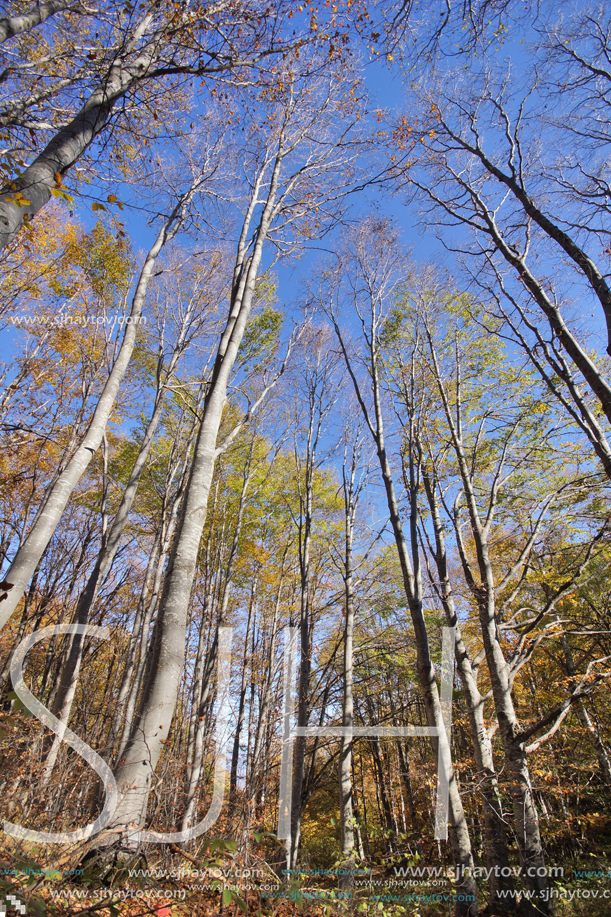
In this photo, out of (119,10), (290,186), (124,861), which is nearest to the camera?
(124,861)

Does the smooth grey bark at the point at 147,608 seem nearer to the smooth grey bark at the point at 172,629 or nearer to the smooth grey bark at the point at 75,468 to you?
the smooth grey bark at the point at 75,468

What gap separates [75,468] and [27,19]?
432cm

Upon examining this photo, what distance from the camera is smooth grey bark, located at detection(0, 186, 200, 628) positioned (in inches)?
163

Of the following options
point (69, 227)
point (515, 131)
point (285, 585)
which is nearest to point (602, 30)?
point (515, 131)

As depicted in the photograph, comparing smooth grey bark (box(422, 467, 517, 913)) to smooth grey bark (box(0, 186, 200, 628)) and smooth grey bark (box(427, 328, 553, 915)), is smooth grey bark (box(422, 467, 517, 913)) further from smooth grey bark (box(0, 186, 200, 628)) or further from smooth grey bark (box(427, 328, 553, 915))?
smooth grey bark (box(0, 186, 200, 628))

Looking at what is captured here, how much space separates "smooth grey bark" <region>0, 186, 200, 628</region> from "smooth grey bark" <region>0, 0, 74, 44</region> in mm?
3190

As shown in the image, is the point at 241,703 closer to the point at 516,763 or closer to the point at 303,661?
the point at 303,661

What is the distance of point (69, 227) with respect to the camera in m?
9.87

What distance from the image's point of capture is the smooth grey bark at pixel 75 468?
163 inches

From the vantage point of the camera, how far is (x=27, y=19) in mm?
3303

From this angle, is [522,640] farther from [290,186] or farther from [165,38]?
[165,38]

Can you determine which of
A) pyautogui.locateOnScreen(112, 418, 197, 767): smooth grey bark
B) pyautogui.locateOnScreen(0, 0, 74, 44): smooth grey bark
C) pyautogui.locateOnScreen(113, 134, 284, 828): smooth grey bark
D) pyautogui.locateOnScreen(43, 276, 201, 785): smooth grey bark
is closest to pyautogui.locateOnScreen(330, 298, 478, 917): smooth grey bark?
pyautogui.locateOnScreen(113, 134, 284, 828): smooth grey bark

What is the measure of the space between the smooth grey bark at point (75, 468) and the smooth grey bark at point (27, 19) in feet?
10.5

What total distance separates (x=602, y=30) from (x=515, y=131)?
1212 mm
